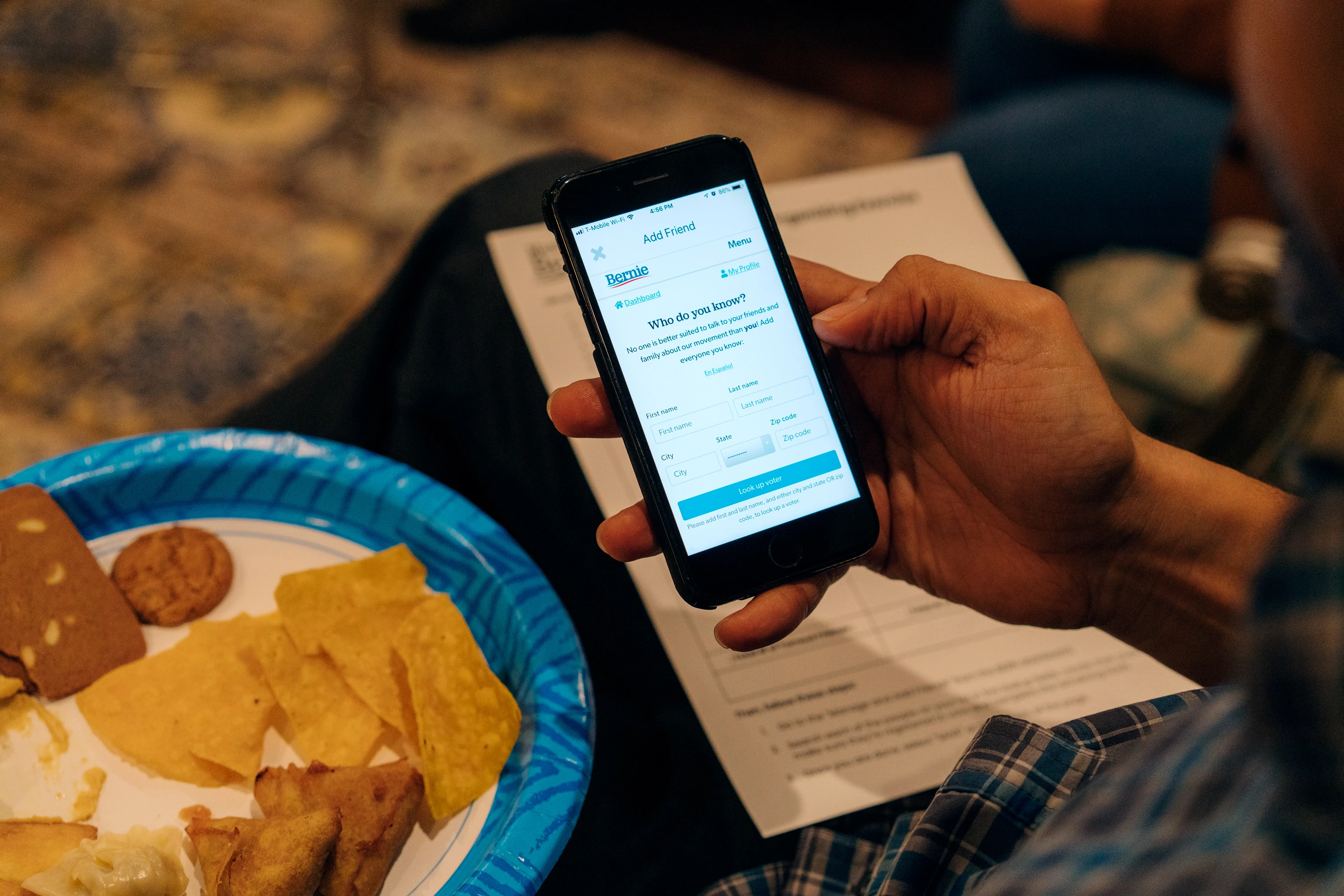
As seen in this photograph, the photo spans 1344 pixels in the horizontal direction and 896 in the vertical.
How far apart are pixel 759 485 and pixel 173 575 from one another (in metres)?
0.39

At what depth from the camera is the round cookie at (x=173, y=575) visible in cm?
55

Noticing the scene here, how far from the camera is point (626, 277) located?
0.57 m

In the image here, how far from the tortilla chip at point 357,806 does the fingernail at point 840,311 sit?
383 mm

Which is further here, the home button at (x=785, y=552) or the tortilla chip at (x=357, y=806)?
the home button at (x=785, y=552)

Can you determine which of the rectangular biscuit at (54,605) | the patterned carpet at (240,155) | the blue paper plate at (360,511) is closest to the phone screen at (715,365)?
the blue paper plate at (360,511)

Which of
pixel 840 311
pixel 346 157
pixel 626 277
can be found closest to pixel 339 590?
pixel 626 277

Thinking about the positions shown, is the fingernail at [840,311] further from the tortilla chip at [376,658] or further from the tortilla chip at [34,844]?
the tortilla chip at [34,844]

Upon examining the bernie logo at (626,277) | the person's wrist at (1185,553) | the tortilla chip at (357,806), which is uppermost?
the bernie logo at (626,277)

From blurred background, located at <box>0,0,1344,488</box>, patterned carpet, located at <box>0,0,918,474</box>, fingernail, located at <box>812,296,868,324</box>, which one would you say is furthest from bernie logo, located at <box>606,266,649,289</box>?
patterned carpet, located at <box>0,0,918,474</box>

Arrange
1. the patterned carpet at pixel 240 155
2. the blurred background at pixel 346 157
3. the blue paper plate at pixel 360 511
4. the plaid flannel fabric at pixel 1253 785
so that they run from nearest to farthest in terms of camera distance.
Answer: the plaid flannel fabric at pixel 1253 785 → the blue paper plate at pixel 360 511 → the blurred background at pixel 346 157 → the patterned carpet at pixel 240 155

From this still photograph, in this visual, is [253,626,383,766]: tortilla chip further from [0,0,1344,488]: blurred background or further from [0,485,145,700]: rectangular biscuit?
[0,0,1344,488]: blurred background

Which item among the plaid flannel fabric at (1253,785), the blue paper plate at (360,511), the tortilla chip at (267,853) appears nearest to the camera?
the plaid flannel fabric at (1253,785)

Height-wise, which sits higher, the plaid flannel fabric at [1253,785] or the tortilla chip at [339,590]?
the tortilla chip at [339,590]

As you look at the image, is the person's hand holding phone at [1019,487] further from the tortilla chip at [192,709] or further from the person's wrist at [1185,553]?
the tortilla chip at [192,709]
